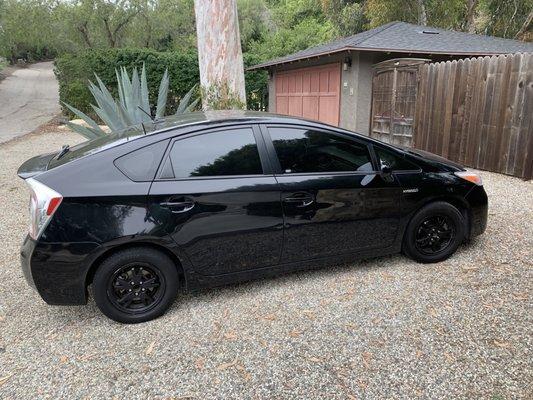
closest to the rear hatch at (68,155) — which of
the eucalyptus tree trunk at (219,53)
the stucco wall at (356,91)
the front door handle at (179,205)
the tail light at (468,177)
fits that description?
the front door handle at (179,205)

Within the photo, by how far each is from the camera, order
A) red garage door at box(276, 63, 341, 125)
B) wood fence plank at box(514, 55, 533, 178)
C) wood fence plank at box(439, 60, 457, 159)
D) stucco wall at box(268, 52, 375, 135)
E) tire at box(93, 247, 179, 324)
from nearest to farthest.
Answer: tire at box(93, 247, 179, 324) → wood fence plank at box(514, 55, 533, 178) → wood fence plank at box(439, 60, 457, 159) → stucco wall at box(268, 52, 375, 135) → red garage door at box(276, 63, 341, 125)

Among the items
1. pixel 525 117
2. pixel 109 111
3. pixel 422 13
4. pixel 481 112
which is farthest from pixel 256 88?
pixel 109 111

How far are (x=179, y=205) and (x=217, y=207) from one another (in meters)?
0.28

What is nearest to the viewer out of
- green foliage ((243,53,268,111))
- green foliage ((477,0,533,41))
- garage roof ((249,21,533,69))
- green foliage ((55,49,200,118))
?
garage roof ((249,21,533,69))

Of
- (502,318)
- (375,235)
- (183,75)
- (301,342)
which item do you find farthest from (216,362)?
(183,75)

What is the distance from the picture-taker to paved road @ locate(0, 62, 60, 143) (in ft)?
56.2

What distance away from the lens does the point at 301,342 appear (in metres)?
2.84

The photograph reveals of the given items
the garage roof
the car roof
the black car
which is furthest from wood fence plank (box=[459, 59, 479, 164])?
the car roof

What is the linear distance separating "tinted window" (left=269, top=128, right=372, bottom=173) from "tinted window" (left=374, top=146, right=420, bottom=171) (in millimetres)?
124

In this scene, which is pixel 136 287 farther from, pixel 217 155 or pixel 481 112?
pixel 481 112

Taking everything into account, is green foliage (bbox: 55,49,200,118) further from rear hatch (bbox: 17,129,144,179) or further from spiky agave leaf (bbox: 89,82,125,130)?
rear hatch (bbox: 17,129,144,179)

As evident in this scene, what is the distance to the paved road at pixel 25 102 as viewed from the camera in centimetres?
1714

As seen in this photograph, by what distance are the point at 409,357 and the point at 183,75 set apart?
17.8 metres

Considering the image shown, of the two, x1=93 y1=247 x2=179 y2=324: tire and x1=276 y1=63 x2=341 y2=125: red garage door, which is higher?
x1=276 y1=63 x2=341 y2=125: red garage door
